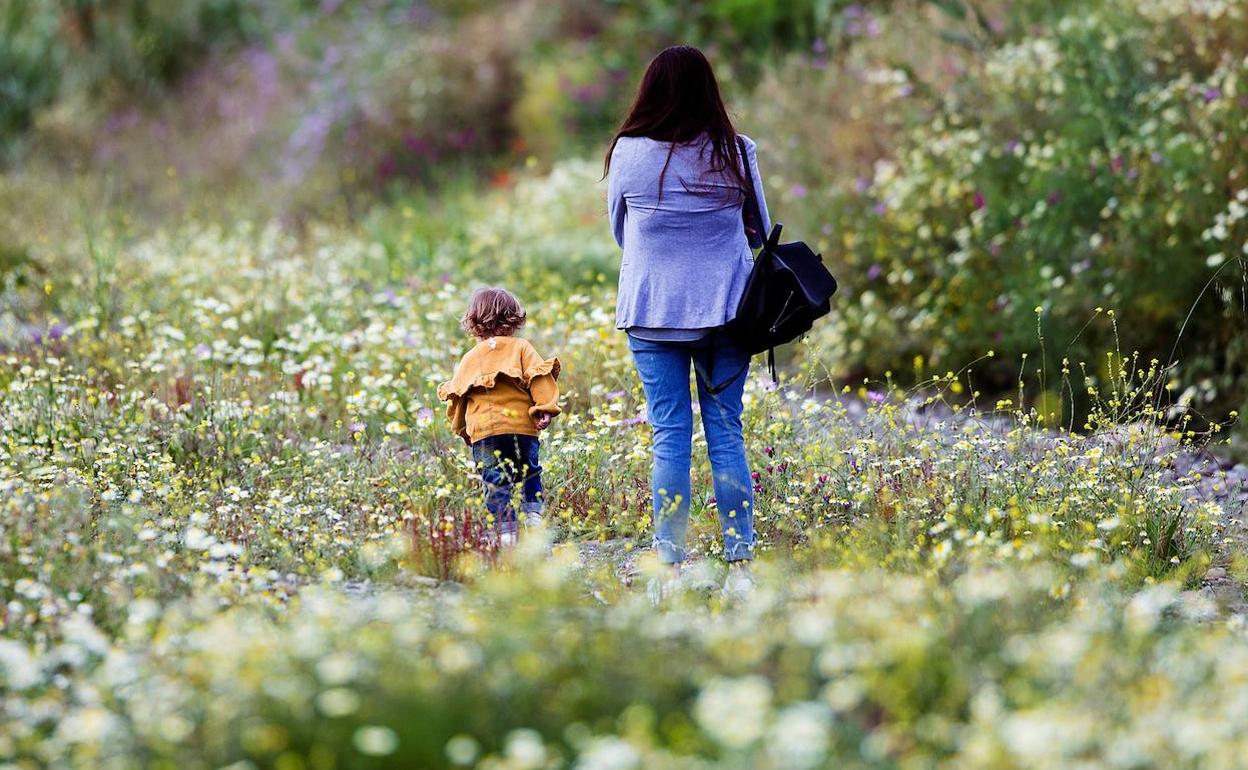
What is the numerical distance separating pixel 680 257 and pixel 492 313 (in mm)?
827

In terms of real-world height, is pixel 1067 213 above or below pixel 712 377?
above

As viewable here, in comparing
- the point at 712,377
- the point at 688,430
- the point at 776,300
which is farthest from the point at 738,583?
the point at 776,300

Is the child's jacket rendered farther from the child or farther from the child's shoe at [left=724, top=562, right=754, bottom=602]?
the child's shoe at [left=724, top=562, right=754, bottom=602]

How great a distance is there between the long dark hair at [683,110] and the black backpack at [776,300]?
0.36ft

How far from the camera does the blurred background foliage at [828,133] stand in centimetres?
723

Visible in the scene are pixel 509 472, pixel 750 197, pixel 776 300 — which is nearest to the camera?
pixel 776 300

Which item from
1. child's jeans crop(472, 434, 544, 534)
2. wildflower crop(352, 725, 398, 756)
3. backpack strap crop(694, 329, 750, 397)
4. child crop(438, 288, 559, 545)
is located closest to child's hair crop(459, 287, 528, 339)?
child crop(438, 288, 559, 545)

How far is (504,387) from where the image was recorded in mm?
5246

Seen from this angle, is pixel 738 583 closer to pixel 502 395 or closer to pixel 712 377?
pixel 712 377

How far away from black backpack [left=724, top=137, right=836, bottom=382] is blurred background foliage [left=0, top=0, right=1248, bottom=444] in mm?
1429

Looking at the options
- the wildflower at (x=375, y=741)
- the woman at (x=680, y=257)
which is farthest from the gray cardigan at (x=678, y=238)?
the wildflower at (x=375, y=741)

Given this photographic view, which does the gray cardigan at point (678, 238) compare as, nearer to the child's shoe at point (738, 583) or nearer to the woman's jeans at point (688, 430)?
the woman's jeans at point (688, 430)

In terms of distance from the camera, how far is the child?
5188 millimetres

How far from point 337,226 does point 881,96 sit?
4780 millimetres
